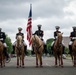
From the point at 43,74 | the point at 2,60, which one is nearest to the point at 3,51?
the point at 2,60

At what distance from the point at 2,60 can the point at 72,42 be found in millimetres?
6222

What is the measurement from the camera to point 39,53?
28.7m

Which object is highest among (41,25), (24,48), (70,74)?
(41,25)

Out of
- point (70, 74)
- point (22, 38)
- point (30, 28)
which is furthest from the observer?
point (30, 28)

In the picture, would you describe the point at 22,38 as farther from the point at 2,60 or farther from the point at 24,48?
the point at 2,60

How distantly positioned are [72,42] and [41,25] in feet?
9.54

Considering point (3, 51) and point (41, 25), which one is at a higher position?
point (41, 25)

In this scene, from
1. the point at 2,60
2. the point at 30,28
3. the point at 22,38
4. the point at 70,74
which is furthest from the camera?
the point at 30,28

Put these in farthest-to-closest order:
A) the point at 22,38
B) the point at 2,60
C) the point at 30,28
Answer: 1. the point at 30,28
2. the point at 2,60
3. the point at 22,38

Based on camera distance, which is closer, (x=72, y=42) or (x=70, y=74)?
(x=70, y=74)

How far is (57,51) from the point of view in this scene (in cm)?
2864

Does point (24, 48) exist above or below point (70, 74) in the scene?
above

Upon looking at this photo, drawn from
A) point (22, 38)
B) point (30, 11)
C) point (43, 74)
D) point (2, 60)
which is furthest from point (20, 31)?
point (43, 74)

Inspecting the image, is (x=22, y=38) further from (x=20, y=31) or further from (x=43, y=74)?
(x=43, y=74)
